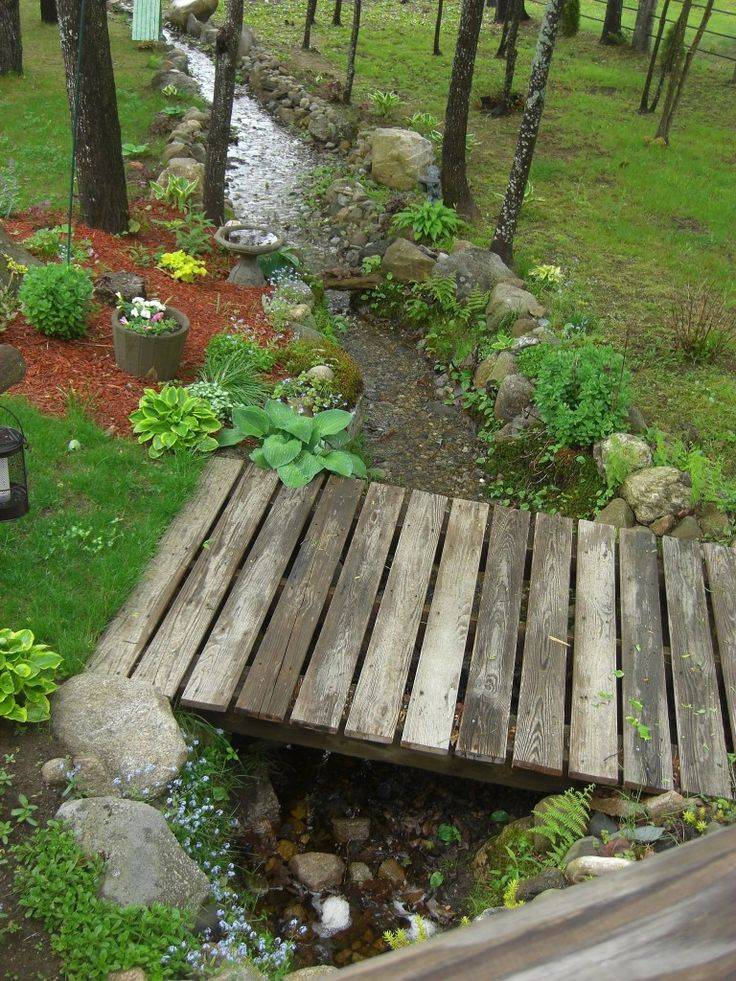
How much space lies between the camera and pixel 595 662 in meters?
4.46

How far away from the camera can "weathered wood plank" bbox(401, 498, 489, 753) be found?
4.04m

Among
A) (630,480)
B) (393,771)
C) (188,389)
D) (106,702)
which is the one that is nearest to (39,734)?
(106,702)

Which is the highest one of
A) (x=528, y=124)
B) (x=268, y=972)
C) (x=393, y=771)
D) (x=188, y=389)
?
(x=528, y=124)

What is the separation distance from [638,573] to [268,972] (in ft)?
9.58

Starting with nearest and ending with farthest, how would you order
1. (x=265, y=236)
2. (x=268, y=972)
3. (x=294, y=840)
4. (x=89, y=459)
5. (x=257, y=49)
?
1. (x=268, y=972)
2. (x=294, y=840)
3. (x=89, y=459)
4. (x=265, y=236)
5. (x=257, y=49)

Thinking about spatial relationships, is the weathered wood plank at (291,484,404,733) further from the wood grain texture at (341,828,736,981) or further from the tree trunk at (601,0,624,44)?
the tree trunk at (601,0,624,44)

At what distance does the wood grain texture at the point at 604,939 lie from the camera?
844mm

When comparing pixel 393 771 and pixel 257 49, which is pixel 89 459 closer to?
pixel 393 771

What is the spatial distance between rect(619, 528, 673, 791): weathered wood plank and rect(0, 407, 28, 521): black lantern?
297cm

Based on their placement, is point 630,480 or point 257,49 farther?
point 257,49

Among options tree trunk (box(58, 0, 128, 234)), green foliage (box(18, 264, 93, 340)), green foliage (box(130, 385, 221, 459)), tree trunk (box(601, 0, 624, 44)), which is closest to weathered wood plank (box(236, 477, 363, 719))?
green foliage (box(130, 385, 221, 459))

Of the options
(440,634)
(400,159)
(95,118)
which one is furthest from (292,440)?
(400,159)

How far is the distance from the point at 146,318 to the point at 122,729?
3298mm

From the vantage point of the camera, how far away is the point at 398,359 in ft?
27.4
